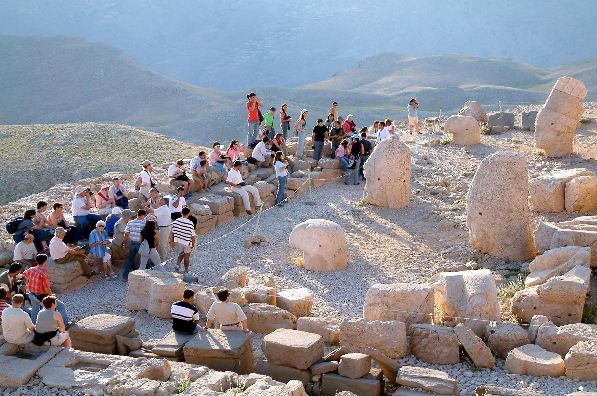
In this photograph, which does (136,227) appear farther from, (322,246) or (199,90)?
(199,90)

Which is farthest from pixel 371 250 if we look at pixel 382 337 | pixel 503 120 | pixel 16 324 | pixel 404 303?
pixel 503 120

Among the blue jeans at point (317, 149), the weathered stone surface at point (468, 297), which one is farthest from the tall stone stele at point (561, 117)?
the weathered stone surface at point (468, 297)

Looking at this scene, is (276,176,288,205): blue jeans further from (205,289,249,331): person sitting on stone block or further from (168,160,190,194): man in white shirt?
(205,289,249,331): person sitting on stone block

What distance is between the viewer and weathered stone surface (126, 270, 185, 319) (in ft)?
39.0

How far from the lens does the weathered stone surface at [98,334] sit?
9.99 metres

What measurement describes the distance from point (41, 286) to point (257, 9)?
10769cm

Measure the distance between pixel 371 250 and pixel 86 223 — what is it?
20.4 ft

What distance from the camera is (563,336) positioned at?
379 inches

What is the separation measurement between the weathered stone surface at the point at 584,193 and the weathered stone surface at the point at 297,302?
7762 mm

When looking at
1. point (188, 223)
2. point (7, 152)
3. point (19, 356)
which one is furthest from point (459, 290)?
point (7, 152)

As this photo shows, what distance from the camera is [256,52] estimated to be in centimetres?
10169

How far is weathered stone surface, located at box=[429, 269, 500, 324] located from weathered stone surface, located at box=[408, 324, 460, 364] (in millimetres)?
899

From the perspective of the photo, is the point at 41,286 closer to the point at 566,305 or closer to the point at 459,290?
the point at 459,290

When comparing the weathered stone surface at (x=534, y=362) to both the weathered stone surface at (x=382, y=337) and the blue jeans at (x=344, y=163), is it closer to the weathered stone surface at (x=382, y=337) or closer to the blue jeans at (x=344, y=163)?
the weathered stone surface at (x=382, y=337)
